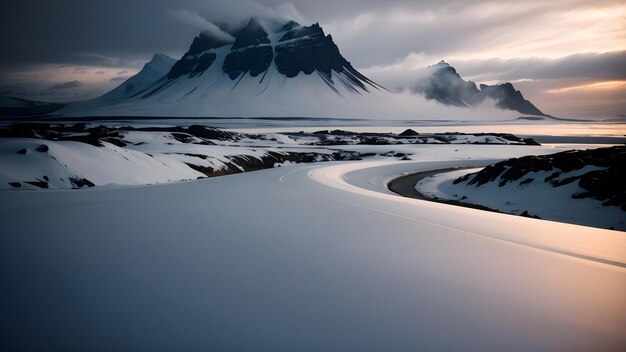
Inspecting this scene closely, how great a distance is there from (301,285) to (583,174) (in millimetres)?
19644

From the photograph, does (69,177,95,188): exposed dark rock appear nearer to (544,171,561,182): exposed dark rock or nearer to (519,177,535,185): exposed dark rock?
(519,177,535,185): exposed dark rock

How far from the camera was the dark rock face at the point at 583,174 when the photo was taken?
15.7m

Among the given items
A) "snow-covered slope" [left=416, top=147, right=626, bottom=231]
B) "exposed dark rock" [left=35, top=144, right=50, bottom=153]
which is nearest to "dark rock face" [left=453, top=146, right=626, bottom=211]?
"snow-covered slope" [left=416, top=147, right=626, bottom=231]

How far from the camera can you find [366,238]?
17.0 ft

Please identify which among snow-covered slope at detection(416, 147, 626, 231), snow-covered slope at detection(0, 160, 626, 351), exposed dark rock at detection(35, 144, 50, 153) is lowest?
snow-covered slope at detection(416, 147, 626, 231)

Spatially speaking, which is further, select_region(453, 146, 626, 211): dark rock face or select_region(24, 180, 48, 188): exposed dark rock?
select_region(453, 146, 626, 211): dark rock face

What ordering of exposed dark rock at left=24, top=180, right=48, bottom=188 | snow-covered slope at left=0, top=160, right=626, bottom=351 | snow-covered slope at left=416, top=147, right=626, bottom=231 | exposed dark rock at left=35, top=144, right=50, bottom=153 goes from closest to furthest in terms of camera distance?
1. snow-covered slope at left=0, top=160, right=626, bottom=351
2. exposed dark rock at left=24, top=180, right=48, bottom=188
3. snow-covered slope at left=416, top=147, right=626, bottom=231
4. exposed dark rock at left=35, top=144, right=50, bottom=153

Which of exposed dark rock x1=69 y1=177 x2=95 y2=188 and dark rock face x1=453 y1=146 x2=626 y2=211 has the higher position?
dark rock face x1=453 y1=146 x2=626 y2=211

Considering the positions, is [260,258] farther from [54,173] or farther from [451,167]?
[451,167]

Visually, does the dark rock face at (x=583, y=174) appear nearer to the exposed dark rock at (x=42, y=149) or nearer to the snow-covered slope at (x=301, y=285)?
the snow-covered slope at (x=301, y=285)

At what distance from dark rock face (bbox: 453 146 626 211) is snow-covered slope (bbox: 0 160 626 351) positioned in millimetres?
11997

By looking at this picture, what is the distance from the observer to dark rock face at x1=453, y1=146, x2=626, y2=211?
1569 cm

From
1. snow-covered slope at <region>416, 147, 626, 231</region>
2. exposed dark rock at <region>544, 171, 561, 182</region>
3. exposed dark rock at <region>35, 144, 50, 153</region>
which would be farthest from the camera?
exposed dark rock at <region>544, 171, 561, 182</region>

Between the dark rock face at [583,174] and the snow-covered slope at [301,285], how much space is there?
39.4 ft
